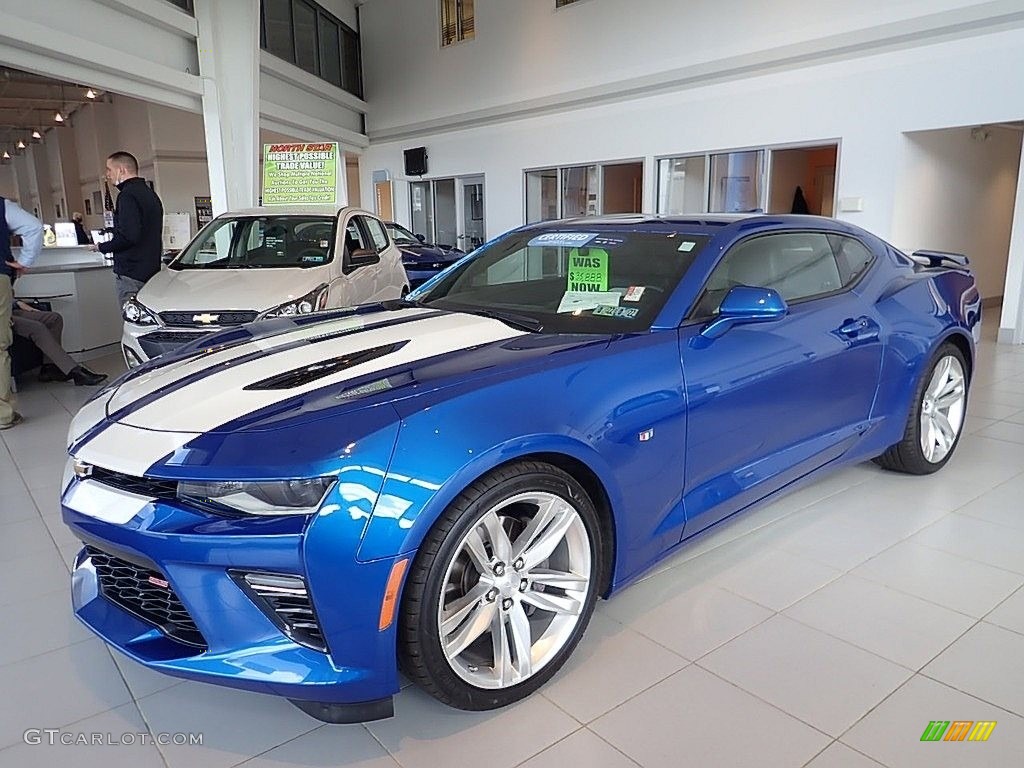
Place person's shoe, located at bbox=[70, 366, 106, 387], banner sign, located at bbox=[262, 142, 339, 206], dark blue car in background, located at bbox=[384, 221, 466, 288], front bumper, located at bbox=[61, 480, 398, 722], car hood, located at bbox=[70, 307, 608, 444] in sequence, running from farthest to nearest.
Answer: dark blue car in background, located at bbox=[384, 221, 466, 288]
banner sign, located at bbox=[262, 142, 339, 206]
person's shoe, located at bbox=[70, 366, 106, 387]
car hood, located at bbox=[70, 307, 608, 444]
front bumper, located at bbox=[61, 480, 398, 722]

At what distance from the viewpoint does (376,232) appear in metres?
6.45

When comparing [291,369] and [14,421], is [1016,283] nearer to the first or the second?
[291,369]

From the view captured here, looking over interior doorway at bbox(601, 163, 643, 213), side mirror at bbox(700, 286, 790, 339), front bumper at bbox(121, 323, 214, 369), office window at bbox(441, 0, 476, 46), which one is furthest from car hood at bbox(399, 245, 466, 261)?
side mirror at bbox(700, 286, 790, 339)

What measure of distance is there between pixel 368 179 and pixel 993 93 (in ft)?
39.9

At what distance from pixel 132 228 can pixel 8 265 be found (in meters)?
1.08

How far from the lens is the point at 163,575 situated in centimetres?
155

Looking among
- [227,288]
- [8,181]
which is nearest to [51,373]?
[227,288]

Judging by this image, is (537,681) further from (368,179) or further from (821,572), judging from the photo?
(368,179)

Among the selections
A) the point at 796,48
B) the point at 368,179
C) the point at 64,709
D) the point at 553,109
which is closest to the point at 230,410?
Answer: the point at 64,709

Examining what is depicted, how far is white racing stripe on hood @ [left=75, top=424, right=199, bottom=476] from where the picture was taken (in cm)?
162

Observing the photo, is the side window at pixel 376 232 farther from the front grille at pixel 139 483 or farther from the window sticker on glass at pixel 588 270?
the front grille at pixel 139 483

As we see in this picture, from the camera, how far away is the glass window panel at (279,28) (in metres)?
12.1

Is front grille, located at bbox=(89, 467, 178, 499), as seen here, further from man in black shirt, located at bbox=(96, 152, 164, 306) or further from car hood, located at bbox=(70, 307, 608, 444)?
man in black shirt, located at bbox=(96, 152, 164, 306)

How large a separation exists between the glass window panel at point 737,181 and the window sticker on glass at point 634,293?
24.6ft
